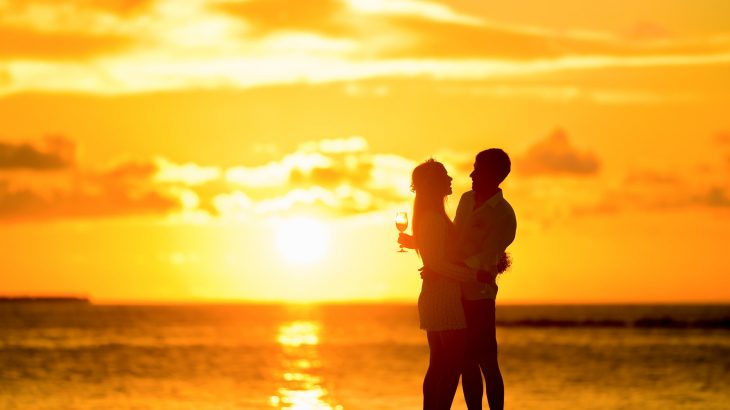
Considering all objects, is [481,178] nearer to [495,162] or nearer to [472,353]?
[495,162]

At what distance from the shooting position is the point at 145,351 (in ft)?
229

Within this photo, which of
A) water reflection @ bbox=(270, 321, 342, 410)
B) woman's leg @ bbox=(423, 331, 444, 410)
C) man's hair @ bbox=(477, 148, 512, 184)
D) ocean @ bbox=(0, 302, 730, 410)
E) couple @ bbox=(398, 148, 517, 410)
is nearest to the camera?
couple @ bbox=(398, 148, 517, 410)

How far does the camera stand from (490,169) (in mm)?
12750

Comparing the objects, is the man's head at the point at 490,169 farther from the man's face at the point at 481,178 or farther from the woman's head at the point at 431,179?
the woman's head at the point at 431,179

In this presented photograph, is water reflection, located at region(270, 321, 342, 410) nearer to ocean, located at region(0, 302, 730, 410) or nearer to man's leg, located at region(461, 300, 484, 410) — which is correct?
ocean, located at region(0, 302, 730, 410)

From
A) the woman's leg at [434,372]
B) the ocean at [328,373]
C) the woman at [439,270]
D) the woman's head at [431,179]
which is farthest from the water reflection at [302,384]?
the woman's head at [431,179]

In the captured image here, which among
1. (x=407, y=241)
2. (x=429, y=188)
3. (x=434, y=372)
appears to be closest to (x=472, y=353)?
(x=434, y=372)

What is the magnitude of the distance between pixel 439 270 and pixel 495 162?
3.76 ft

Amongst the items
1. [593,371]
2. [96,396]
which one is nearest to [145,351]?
[593,371]

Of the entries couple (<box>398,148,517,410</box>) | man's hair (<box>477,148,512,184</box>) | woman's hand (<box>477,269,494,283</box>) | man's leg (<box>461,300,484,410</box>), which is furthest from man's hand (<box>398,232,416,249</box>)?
man's hair (<box>477,148,512,184</box>)

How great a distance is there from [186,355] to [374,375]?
19.8 meters

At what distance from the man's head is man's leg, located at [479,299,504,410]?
43.5 inches

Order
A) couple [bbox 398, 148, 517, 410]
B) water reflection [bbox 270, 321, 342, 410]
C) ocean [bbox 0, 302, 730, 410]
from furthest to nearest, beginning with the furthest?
ocean [bbox 0, 302, 730, 410], water reflection [bbox 270, 321, 342, 410], couple [bbox 398, 148, 517, 410]

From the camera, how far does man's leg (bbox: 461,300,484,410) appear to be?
1278 cm
